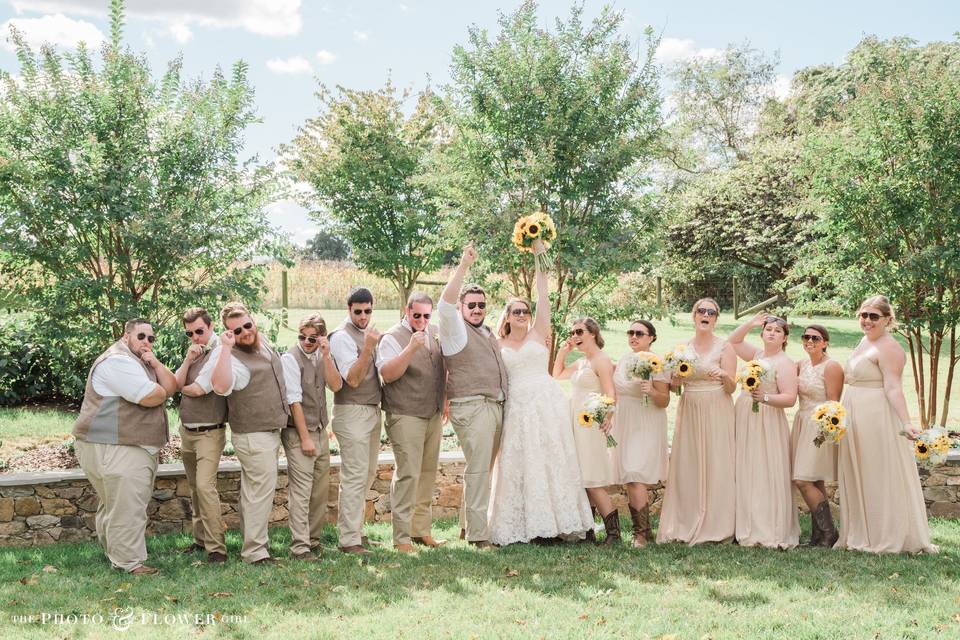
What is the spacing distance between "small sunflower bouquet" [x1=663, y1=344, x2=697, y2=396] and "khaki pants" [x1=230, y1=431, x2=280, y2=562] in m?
3.02

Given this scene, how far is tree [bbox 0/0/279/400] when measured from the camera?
25.8 ft

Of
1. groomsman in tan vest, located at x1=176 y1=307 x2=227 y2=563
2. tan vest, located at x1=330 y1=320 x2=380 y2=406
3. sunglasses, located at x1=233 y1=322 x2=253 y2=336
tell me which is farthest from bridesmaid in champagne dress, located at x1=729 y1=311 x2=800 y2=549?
groomsman in tan vest, located at x1=176 y1=307 x2=227 y2=563

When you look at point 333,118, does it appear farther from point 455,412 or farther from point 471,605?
point 471,605

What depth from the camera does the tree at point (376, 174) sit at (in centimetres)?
1406

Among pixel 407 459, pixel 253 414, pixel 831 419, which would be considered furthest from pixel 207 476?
pixel 831 419

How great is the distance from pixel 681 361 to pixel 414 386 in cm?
204

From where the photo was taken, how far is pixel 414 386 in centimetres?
661

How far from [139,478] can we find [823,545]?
16.8ft

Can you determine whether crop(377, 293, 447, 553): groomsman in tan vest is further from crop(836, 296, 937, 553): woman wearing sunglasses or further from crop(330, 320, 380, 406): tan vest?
crop(836, 296, 937, 553): woman wearing sunglasses

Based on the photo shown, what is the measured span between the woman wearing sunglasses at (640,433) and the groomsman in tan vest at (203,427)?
10.0 ft

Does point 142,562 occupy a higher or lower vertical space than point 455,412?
lower

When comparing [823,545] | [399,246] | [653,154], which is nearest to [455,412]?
[823,545]

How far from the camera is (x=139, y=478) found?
5977mm

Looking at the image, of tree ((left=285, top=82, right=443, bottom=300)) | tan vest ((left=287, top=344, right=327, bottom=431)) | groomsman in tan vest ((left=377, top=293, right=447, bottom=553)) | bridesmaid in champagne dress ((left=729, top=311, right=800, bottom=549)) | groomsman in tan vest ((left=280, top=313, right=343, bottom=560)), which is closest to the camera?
groomsman in tan vest ((left=280, top=313, right=343, bottom=560))
